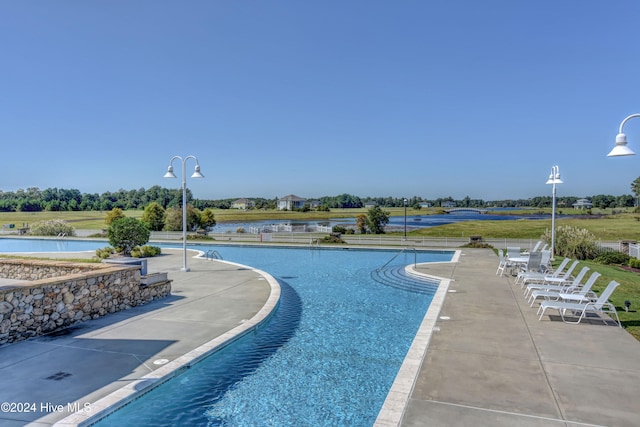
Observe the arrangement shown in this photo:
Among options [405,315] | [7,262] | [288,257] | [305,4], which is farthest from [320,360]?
[305,4]

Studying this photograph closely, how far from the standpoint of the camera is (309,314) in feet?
28.8

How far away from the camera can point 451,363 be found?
17.0ft

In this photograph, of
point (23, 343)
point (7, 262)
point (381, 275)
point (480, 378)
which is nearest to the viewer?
point (480, 378)

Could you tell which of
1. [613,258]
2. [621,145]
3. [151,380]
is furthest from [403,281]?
[613,258]

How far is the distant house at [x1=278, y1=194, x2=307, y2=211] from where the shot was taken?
344 feet

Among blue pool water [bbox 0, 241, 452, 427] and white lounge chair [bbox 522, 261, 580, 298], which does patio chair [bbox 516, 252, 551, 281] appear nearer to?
white lounge chair [bbox 522, 261, 580, 298]

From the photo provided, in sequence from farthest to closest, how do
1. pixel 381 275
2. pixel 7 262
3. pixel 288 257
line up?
1. pixel 288 257
2. pixel 381 275
3. pixel 7 262

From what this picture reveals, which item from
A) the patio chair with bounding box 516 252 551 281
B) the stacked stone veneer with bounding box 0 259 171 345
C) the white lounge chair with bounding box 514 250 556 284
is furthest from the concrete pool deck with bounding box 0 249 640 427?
the patio chair with bounding box 516 252 551 281

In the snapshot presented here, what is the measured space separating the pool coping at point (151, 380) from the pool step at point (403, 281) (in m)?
5.47

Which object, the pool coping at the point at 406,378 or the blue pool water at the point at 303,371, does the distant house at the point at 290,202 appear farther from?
the pool coping at the point at 406,378

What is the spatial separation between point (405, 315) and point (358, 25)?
16.9 meters

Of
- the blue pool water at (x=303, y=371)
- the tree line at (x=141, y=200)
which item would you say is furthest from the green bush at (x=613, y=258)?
the tree line at (x=141, y=200)

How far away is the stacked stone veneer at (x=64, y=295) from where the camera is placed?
6.27 m

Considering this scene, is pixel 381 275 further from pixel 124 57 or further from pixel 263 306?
pixel 124 57
